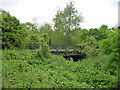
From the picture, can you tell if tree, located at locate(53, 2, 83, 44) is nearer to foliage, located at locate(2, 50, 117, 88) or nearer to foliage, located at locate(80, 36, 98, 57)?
foliage, located at locate(80, 36, 98, 57)

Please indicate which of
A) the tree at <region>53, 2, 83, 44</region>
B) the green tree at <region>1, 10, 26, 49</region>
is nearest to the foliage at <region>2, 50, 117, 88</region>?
the green tree at <region>1, 10, 26, 49</region>

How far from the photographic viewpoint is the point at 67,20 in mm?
5867

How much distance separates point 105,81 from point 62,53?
2.75 m

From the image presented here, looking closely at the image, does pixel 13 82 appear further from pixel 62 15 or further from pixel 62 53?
pixel 62 15

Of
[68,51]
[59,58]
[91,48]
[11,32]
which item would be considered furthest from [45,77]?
[68,51]

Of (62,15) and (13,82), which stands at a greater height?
(62,15)

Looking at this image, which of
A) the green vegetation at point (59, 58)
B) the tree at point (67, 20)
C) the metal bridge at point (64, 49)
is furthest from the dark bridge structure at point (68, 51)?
the tree at point (67, 20)

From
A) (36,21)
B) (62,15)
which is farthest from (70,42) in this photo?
(36,21)

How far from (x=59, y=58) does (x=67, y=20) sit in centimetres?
208

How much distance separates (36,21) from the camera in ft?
23.8

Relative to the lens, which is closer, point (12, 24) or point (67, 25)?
point (12, 24)

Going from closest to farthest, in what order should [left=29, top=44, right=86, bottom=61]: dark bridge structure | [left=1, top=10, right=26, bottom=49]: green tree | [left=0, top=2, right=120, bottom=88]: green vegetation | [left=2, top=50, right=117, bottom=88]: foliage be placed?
[left=0, top=2, right=120, bottom=88]: green vegetation, [left=2, top=50, right=117, bottom=88]: foliage, [left=1, top=10, right=26, bottom=49]: green tree, [left=29, top=44, right=86, bottom=61]: dark bridge structure

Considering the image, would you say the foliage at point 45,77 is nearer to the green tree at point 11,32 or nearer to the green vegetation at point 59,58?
the green vegetation at point 59,58

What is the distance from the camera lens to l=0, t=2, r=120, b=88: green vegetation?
219 cm
